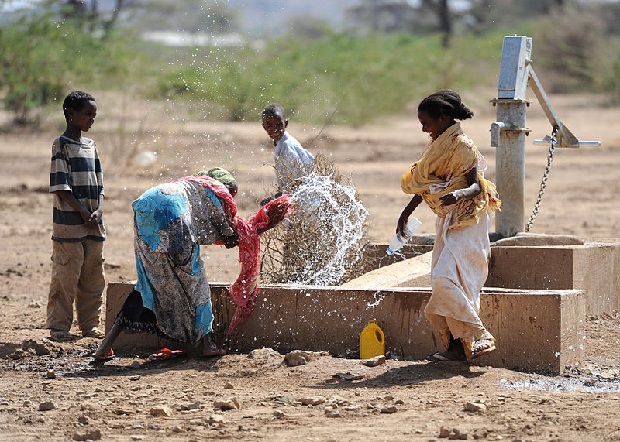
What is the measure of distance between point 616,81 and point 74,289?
28668 mm

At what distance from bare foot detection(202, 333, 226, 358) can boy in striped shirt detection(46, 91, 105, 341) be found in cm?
122

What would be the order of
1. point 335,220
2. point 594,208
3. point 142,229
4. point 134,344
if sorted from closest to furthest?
point 142,229
point 134,344
point 335,220
point 594,208

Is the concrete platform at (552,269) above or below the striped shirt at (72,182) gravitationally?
below

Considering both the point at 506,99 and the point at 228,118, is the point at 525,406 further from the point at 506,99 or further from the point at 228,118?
the point at 228,118

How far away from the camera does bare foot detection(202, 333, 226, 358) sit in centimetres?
644

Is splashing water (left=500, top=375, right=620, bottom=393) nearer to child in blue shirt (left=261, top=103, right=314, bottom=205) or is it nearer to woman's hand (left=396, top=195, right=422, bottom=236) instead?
woman's hand (left=396, top=195, right=422, bottom=236)

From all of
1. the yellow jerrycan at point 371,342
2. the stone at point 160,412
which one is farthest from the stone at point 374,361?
the stone at point 160,412

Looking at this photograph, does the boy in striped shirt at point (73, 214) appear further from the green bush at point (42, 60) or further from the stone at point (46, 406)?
the green bush at point (42, 60)

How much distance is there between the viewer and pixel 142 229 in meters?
6.34

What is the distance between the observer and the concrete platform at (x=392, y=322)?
611 centimetres

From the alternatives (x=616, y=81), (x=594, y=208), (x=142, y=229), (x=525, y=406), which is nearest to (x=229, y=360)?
(x=142, y=229)

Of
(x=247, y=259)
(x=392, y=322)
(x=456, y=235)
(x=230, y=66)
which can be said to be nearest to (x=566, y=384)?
(x=456, y=235)

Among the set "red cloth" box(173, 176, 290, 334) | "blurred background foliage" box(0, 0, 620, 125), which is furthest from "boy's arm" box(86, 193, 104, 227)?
"blurred background foliage" box(0, 0, 620, 125)

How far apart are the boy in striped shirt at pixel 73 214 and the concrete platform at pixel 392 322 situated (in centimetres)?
34
